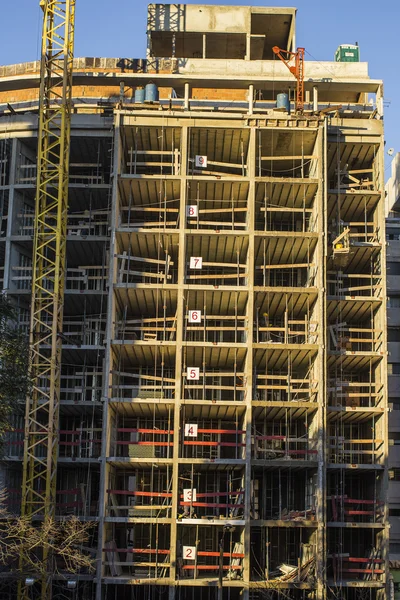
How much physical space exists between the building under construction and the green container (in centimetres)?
932

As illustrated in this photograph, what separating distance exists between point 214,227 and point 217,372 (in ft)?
33.3

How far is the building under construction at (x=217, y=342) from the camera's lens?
58125mm

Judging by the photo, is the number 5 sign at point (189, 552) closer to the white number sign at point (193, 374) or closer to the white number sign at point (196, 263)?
the white number sign at point (193, 374)

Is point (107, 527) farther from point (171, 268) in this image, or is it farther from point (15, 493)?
point (171, 268)

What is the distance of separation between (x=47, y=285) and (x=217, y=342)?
12.7 m

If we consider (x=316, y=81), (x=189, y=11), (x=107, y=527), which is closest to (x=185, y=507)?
(x=107, y=527)

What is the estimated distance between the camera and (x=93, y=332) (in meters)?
63.4

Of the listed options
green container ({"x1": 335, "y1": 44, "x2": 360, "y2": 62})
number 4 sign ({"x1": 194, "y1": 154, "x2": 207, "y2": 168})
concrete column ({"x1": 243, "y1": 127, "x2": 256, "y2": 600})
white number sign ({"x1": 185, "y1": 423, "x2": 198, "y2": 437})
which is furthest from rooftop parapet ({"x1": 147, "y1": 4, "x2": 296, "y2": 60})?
white number sign ({"x1": 185, "y1": 423, "x2": 198, "y2": 437})

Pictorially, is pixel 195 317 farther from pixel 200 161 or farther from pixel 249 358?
pixel 200 161

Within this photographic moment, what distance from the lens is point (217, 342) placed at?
61.1 meters

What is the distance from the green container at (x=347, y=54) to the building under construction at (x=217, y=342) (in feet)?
30.6

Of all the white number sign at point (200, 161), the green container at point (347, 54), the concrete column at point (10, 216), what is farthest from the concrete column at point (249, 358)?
the green container at point (347, 54)

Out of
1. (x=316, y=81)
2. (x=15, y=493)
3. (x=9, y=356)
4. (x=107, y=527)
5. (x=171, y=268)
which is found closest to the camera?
(x=9, y=356)

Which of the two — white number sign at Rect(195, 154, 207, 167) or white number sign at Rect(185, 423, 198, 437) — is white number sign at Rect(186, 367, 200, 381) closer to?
white number sign at Rect(185, 423, 198, 437)
